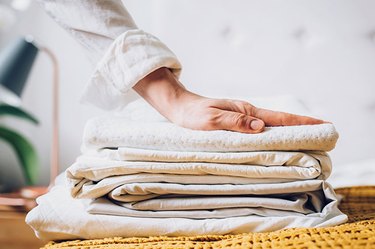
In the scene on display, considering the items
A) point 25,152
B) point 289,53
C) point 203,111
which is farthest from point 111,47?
point 25,152

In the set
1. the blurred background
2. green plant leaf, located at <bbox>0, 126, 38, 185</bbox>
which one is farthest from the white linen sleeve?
green plant leaf, located at <bbox>0, 126, 38, 185</bbox>

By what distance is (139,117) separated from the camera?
35.2 inches

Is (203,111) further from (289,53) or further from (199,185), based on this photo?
(289,53)

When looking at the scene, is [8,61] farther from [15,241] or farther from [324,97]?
[324,97]

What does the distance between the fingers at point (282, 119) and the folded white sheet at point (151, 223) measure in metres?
0.09

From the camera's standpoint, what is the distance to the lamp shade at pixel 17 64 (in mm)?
1702

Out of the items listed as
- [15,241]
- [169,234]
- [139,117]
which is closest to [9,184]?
[15,241]

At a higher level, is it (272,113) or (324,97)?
(324,97)

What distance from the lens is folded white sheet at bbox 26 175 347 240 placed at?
2.19 ft

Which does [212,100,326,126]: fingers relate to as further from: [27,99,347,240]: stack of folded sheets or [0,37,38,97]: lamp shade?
[0,37,38,97]: lamp shade

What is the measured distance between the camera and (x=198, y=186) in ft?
2.27

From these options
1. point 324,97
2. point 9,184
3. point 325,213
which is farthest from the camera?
point 9,184

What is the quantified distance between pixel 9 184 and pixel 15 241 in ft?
1.53

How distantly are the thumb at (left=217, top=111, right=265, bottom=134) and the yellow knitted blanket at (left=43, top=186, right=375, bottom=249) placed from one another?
0.13m
